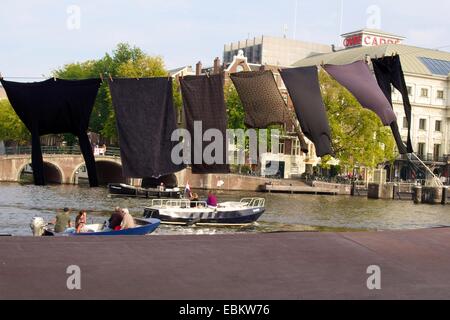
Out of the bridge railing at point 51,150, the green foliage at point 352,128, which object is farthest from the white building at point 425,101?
the bridge railing at point 51,150

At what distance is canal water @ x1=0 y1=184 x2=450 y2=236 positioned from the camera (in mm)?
38094

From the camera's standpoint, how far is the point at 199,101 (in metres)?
18.5

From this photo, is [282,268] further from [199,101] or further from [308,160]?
[308,160]

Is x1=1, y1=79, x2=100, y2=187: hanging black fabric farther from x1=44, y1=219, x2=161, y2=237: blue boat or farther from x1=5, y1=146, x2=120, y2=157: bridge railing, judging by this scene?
x1=5, y1=146, x2=120, y2=157: bridge railing

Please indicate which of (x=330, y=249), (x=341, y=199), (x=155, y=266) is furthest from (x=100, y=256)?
(x=341, y=199)

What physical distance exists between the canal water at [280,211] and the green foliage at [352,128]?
7782 millimetres

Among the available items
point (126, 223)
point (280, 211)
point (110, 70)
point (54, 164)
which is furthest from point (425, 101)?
point (126, 223)

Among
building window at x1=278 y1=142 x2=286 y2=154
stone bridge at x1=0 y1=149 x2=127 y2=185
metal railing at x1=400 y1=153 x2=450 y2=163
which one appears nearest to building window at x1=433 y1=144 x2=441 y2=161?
metal railing at x1=400 y1=153 x2=450 y2=163

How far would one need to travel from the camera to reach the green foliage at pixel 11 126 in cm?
8406

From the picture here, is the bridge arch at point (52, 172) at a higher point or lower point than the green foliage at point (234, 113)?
lower

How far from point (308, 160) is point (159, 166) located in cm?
6240

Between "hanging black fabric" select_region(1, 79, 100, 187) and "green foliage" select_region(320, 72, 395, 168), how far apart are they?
2136 inches

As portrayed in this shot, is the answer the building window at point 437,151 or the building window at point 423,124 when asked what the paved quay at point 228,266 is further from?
the building window at point 437,151
